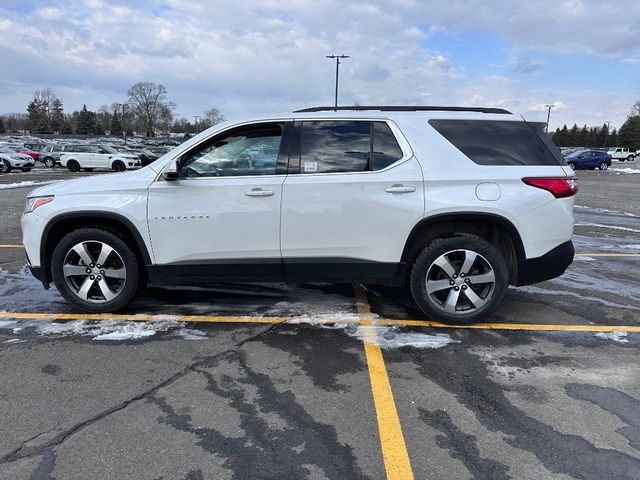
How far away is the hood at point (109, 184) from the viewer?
171 inches

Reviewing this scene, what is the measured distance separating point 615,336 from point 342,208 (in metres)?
2.65

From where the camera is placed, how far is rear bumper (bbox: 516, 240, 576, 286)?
433 centimetres

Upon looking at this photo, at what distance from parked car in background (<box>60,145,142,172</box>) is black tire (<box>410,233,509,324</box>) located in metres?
30.2

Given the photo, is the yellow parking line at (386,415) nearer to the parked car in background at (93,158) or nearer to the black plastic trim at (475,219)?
the black plastic trim at (475,219)

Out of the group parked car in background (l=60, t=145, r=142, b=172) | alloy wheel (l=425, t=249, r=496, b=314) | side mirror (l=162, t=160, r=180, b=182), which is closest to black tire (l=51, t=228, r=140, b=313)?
side mirror (l=162, t=160, r=180, b=182)

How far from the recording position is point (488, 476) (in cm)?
249

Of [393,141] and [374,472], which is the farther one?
[393,141]

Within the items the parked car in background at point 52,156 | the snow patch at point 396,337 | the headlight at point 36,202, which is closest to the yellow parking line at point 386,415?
the snow patch at point 396,337

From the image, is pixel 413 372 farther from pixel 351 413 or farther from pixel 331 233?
pixel 331 233

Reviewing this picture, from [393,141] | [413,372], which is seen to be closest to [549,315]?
[413,372]

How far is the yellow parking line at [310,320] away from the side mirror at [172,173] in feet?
4.34

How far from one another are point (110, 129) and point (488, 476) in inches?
5335

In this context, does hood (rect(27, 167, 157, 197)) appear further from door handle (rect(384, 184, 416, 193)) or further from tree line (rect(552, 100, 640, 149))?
tree line (rect(552, 100, 640, 149))

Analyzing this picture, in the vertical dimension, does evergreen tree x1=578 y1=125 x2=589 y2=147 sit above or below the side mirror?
above
